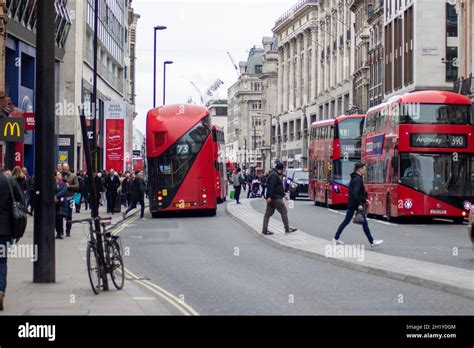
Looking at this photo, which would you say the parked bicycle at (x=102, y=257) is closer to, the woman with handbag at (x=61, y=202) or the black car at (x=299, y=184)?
the woman with handbag at (x=61, y=202)

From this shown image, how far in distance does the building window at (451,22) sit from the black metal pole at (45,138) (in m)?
54.3

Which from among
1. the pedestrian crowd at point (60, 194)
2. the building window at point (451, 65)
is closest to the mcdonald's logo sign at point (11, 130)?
the pedestrian crowd at point (60, 194)

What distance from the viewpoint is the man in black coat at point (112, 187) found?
4088 cm

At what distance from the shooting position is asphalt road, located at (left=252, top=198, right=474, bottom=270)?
21455 millimetres

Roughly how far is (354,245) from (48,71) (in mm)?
10933

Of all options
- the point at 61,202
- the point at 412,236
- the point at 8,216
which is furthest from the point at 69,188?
the point at 8,216

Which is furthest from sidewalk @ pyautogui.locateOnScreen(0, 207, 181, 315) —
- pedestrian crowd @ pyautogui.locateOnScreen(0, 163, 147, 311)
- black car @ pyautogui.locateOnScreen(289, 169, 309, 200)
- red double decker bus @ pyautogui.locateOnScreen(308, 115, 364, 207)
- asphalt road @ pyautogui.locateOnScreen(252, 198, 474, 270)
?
black car @ pyautogui.locateOnScreen(289, 169, 309, 200)

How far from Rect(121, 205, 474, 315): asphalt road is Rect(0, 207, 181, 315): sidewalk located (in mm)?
561

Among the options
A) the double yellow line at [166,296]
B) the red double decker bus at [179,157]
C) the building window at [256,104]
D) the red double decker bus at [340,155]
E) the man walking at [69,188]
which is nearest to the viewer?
the double yellow line at [166,296]

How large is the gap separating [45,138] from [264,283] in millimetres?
4069

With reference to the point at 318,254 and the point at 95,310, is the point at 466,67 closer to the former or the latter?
the point at 318,254

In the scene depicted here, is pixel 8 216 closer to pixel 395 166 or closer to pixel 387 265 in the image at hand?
pixel 387 265

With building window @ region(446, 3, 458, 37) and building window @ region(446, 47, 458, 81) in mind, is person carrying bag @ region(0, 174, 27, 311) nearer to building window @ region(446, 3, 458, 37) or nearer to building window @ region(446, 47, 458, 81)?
building window @ region(446, 47, 458, 81)

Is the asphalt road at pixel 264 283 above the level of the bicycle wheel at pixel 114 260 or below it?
below
